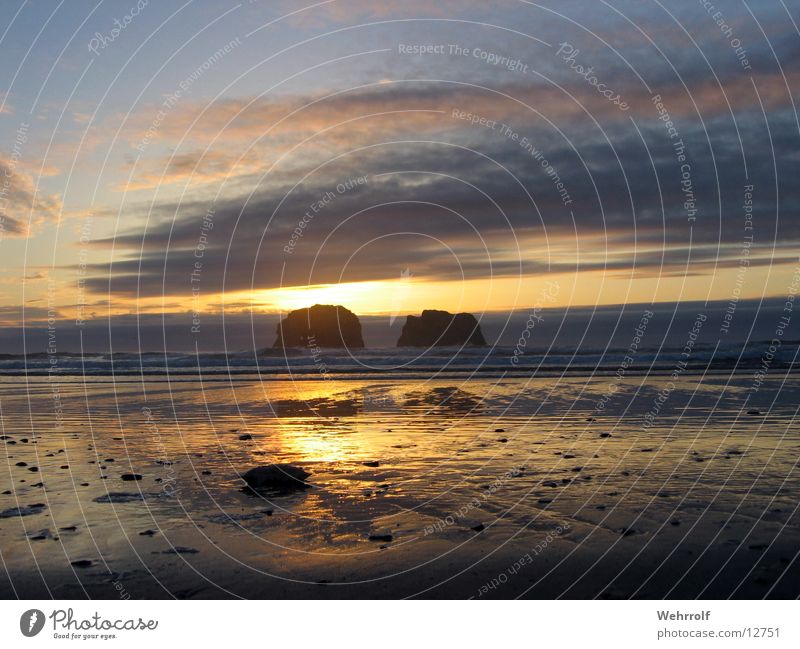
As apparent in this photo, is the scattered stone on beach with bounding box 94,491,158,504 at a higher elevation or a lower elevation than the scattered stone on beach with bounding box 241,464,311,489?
lower

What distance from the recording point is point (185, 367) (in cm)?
6906

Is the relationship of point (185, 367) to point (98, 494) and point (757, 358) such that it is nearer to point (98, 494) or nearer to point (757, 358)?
point (757, 358)

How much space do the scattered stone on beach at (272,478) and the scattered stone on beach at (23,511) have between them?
3.55 meters

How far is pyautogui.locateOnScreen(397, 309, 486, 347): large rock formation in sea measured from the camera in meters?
95.1

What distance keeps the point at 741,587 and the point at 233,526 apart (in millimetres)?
7041

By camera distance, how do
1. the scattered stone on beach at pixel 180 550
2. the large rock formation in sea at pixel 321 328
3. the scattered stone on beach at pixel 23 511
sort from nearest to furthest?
the scattered stone on beach at pixel 180 550, the scattered stone on beach at pixel 23 511, the large rock formation in sea at pixel 321 328

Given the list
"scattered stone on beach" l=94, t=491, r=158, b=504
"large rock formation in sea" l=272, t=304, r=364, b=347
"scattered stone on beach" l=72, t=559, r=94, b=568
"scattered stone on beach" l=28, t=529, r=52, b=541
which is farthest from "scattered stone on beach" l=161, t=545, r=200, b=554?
"large rock formation in sea" l=272, t=304, r=364, b=347

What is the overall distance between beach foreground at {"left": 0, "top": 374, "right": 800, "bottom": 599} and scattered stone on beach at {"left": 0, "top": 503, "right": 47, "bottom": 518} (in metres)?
0.08

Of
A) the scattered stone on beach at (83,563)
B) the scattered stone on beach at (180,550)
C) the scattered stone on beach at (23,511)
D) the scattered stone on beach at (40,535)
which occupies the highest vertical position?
the scattered stone on beach at (23,511)

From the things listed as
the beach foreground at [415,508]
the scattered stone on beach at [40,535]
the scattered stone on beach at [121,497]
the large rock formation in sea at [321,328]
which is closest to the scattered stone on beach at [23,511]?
the beach foreground at [415,508]

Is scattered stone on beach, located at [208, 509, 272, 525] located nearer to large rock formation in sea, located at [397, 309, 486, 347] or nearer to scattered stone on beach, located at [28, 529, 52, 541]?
scattered stone on beach, located at [28, 529, 52, 541]

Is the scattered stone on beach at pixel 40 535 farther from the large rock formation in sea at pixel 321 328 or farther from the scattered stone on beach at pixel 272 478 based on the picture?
the large rock formation in sea at pixel 321 328

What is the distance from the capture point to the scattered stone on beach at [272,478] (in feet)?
44.2
